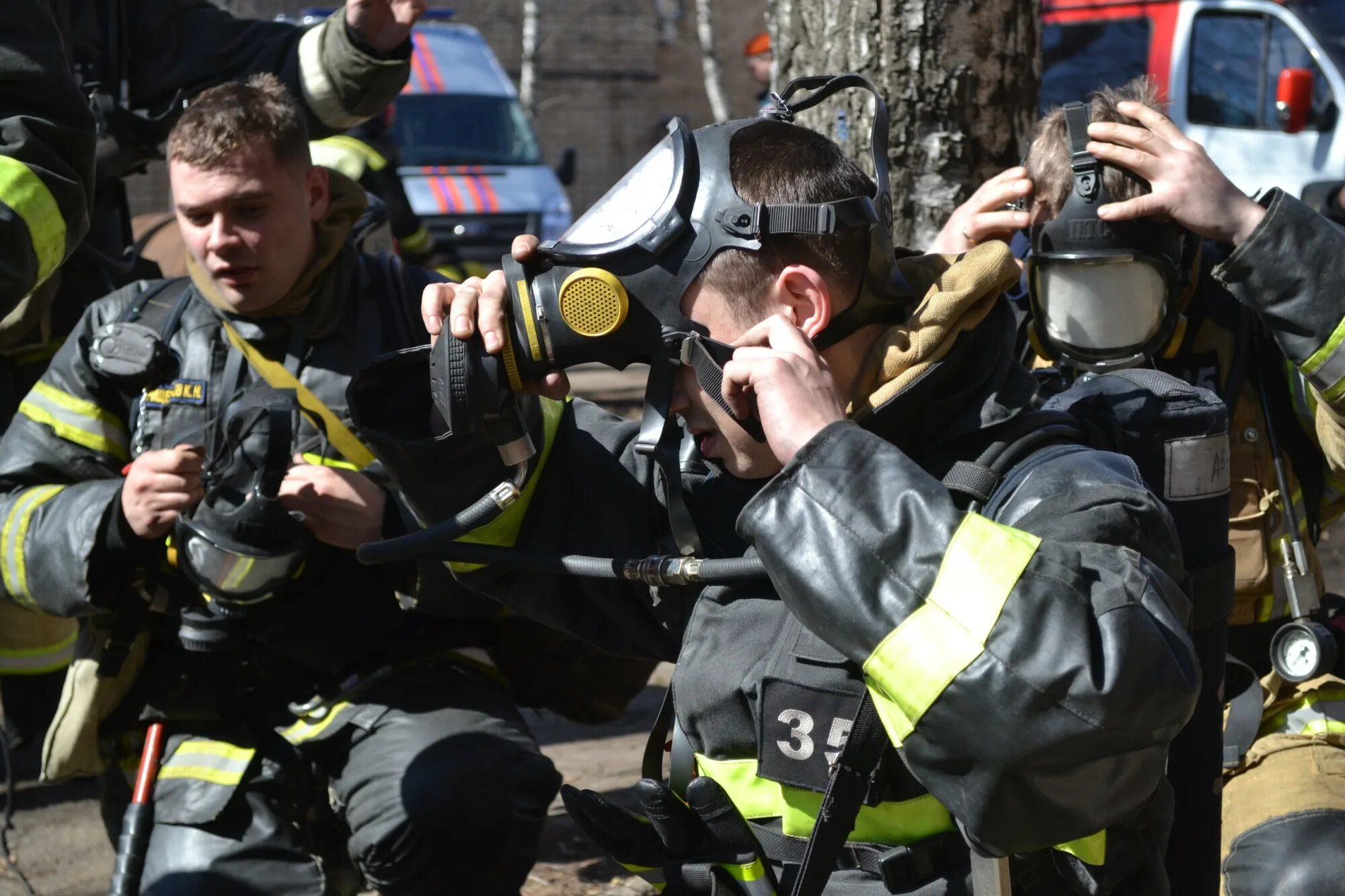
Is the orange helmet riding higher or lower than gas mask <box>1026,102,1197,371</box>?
lower

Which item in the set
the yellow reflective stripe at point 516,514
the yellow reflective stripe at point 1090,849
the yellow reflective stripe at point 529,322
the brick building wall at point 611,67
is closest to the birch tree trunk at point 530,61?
the brick building wall at point 611,67

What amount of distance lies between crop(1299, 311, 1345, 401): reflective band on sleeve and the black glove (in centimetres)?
126

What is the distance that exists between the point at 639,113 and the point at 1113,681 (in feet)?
66.6

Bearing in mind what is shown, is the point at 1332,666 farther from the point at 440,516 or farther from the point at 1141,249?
the point at 440,516

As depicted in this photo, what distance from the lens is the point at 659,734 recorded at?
237 centimetres

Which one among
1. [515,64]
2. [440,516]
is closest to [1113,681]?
[440,516]

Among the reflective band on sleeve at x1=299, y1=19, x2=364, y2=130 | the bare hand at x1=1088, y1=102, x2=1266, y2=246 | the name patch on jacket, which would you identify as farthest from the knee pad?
the reflective band on sleeve at x1=299, y1=19, x2=364, y2=130

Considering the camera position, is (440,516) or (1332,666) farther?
(1332,666)

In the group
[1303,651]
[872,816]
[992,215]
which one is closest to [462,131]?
[992,215]

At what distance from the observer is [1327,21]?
9.79 metres

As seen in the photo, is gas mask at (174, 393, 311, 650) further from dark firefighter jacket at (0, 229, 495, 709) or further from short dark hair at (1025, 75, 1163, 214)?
short dark hair at (1025, 75, 1163, 214)

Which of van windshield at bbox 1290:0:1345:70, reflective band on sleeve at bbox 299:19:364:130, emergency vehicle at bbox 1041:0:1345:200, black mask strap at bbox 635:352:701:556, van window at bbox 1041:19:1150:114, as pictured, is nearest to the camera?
black mask strap at bbox 635:352:701:556

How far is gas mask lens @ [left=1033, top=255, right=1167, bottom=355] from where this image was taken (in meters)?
2.72

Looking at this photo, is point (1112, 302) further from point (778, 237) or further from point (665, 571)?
point (665, 571)
